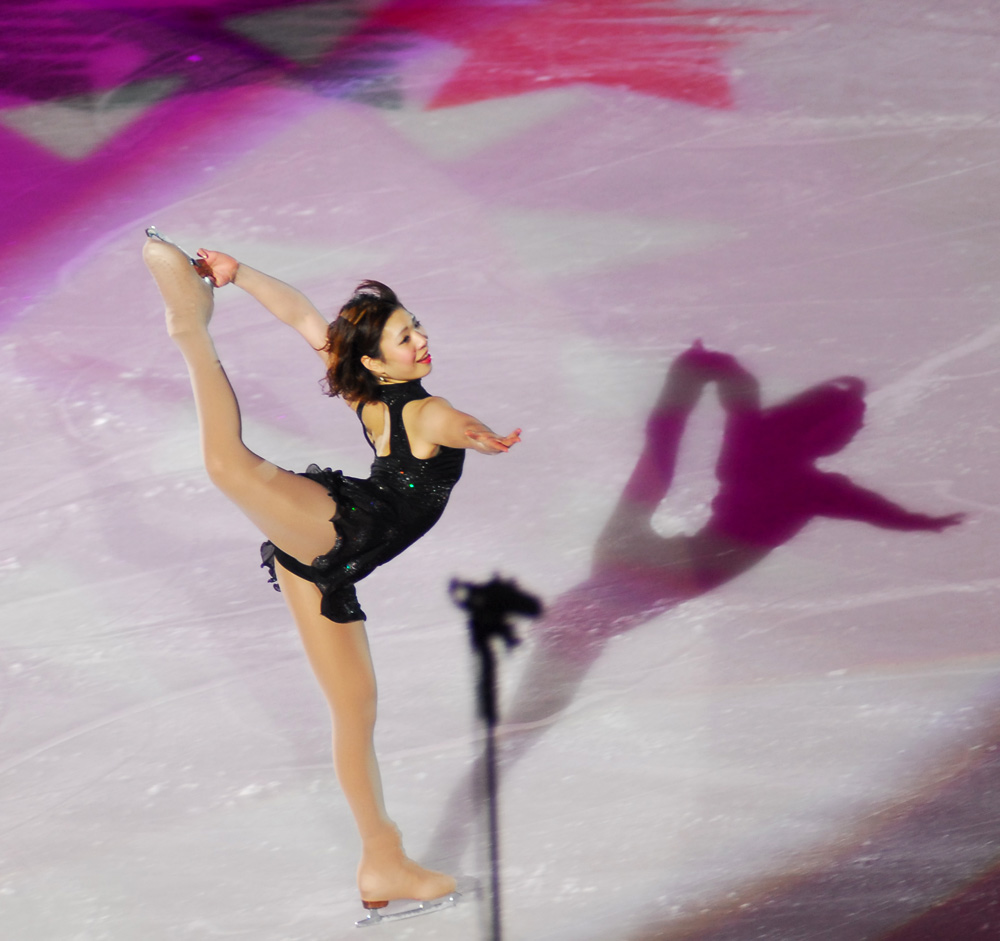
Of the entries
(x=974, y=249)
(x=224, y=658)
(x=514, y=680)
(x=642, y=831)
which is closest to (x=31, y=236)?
(x=224, y=658)

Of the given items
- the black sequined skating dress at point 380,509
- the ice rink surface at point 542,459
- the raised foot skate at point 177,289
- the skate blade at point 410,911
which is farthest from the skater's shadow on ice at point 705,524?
the raised foot skate at point 177,289

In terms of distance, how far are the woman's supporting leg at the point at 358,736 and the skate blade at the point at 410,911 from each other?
0.08 ft

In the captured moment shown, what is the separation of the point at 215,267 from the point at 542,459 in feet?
5.41

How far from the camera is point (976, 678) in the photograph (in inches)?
138

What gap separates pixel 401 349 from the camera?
275 cm

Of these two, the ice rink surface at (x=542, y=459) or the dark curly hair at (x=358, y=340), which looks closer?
the dark curly hair at (x=358, y=340)

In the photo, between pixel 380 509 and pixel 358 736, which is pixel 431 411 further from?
pixel 358 736

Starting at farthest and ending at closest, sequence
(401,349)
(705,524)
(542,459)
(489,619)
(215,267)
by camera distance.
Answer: (542,459) < (705,524) < (489,619) < (215,267) < (401,349)

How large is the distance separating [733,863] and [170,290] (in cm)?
204

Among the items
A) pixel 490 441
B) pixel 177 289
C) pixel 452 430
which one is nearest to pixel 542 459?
pixel 452 430

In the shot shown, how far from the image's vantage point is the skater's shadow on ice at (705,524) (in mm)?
3633

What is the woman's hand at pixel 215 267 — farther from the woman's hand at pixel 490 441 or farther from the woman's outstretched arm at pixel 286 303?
the woman's hand at pixel 490 441

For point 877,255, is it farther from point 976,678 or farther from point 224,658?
point 224,658

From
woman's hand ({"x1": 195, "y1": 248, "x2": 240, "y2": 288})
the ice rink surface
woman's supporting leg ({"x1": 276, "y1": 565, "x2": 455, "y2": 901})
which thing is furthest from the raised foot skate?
the ice rink surface
